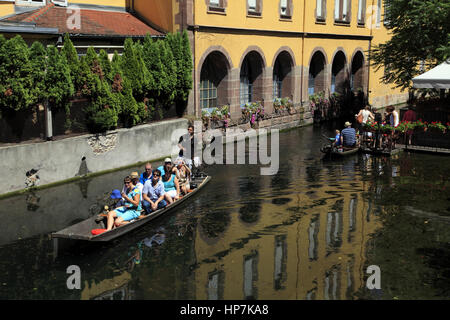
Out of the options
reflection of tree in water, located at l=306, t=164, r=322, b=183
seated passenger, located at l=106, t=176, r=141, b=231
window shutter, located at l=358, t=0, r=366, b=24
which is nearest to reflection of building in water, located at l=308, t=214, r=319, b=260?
reflection of tree in water, located at l=306, t=164, r=322, b=183

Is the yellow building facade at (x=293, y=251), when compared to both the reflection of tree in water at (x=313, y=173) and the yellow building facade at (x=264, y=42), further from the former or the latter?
the yellow building facade at (x=264, y=42)

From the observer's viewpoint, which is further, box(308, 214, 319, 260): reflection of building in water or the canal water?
box(308, 214, 319, 260): reflection of building in water

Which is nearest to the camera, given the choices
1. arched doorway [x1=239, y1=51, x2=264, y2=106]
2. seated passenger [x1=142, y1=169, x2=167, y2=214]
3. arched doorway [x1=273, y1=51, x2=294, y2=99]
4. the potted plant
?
seated passenger [x1=142, y1=169, x2=167, y2=214]

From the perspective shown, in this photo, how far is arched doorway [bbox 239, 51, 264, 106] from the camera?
90.7ft

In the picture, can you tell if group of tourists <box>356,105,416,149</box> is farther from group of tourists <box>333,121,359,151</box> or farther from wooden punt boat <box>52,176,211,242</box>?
wooden punt boat <box>52,176,211,242</box>

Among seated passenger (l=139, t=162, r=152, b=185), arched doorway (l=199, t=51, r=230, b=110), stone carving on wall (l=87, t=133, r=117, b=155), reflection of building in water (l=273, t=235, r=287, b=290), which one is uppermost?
arched doorway (l=199, t=51, r=230, b=110)

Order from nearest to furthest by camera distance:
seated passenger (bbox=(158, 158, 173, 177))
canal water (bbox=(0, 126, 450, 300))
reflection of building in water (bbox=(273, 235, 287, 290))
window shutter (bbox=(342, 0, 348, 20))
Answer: canal water (bbox=(0, 126, 450, 300))
reflection of building in water (bbox=(273, 235, 287, 290))
seated passenger (bbox=(158, 158, 173, 177))
window shutter (bbox=(342, 0, 348, 20))

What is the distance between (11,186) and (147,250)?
627 centimetres

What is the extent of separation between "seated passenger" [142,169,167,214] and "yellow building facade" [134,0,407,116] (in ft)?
32.6

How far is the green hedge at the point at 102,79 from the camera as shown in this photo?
15.4m

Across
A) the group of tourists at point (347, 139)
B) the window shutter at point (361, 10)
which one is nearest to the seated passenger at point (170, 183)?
the group of tourists at point (347, 139)

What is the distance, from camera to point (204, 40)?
23.5m
